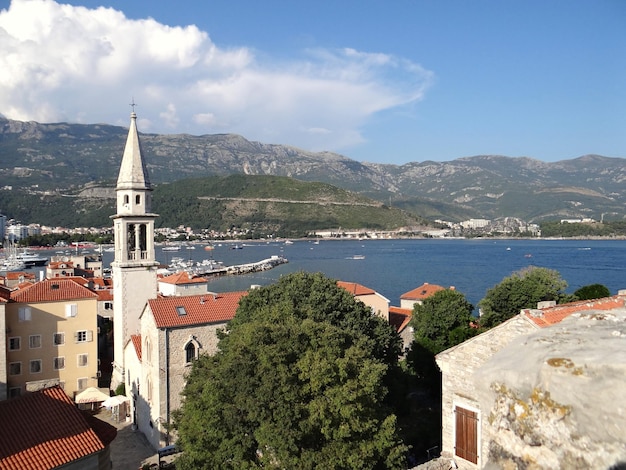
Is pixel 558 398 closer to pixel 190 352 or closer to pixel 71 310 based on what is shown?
pixel 190 352

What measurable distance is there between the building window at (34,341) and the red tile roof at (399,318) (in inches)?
948

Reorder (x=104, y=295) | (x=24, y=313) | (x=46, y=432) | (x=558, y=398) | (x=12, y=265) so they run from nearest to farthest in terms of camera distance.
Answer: (x=558, y=398)
(x=46, y=432)
(x=24, y=313)
(x=104, y=295)
(x=12, y=265)

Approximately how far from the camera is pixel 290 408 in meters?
14.6

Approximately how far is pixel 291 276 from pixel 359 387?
36.0 feet

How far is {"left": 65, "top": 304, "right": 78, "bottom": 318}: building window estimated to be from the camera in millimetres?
30297

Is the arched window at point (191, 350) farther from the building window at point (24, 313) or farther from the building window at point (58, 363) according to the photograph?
the building window at point (24, 313)

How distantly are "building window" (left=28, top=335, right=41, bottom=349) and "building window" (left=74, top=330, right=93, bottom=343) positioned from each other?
201 cm

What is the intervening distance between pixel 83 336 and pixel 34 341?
2670mm

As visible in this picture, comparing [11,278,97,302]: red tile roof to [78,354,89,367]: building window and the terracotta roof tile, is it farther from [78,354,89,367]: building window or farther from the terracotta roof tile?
the terracotta roof tile

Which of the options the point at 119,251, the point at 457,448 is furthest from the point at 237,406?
the point at 119,251

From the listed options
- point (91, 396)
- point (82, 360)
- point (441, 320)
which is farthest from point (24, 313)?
point (441, 320)

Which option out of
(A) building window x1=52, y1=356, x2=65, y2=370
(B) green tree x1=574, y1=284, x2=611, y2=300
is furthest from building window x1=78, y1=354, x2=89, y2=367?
(B) green tree x1=574, y1=284, x2=611, y2=300

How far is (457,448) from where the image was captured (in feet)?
51.7

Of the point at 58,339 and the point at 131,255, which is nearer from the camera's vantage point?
the point at 131,255
